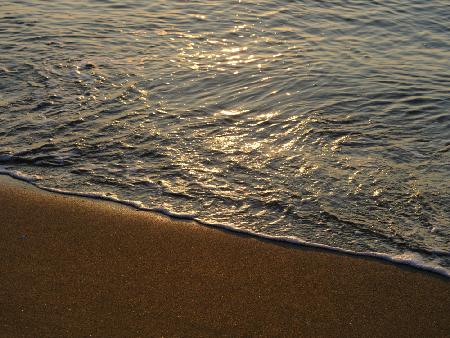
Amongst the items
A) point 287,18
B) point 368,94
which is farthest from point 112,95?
point 287,18

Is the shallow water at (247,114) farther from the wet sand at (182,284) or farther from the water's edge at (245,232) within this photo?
the wet sand at (182,284)

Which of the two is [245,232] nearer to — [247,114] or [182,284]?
[182,284]

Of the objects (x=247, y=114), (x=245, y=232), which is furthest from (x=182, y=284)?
(x=247, y=114)

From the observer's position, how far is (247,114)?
6895 millimetres

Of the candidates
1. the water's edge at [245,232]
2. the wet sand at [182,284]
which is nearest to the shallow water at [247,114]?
the water's edge at [245,232]

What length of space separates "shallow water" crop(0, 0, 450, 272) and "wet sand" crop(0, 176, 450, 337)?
30 centimetres

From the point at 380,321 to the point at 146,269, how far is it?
4.75ft

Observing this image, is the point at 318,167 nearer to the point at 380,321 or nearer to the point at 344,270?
the point at 344,270

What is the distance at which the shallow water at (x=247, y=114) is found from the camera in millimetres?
5148

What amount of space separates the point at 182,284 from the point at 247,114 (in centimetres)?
304

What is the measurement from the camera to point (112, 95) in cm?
714

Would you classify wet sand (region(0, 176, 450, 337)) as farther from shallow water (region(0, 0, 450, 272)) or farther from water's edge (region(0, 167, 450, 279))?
shallow water (region(0, 0, 450, 272))

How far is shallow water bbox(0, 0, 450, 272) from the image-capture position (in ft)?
16.9

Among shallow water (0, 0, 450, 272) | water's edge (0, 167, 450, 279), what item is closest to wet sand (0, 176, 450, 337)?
water's edge (0, 167, 450, 279)
